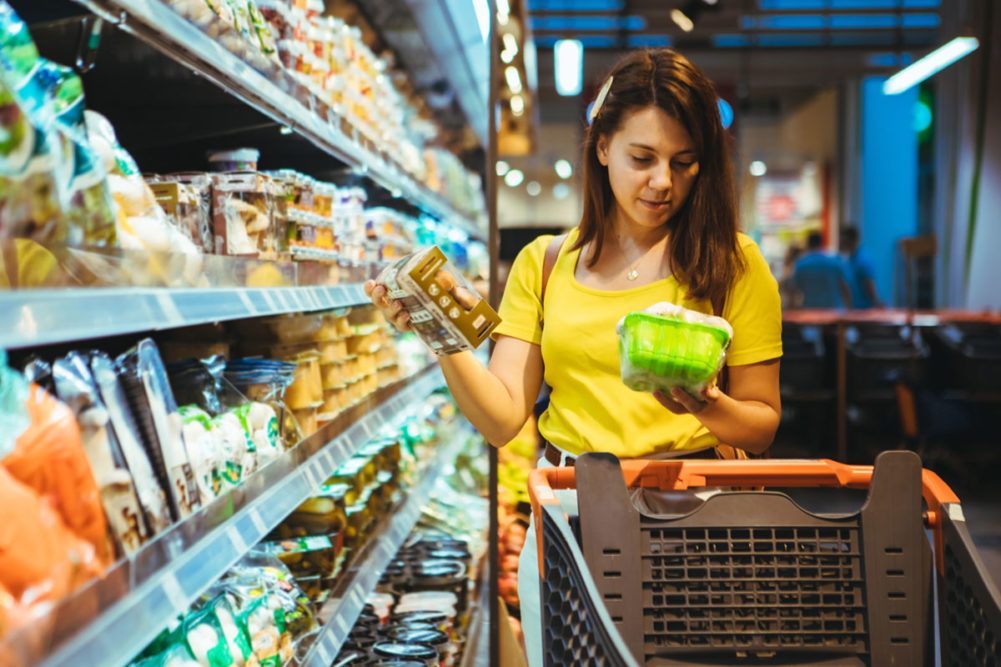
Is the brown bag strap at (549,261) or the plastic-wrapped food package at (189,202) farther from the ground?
the plastic-wrapped food package at (189,202)

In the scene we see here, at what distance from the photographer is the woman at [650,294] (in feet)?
4.85

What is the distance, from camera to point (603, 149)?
162 centimetres

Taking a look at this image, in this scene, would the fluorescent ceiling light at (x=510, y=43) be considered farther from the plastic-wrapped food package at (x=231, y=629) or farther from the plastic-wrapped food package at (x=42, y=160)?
the plastic-wrapped food package at (x=42, y=160)

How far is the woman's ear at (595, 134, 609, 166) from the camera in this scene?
5.25 ft

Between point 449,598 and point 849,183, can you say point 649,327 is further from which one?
point 849,183

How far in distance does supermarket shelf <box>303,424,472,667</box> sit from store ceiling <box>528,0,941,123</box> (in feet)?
25.2

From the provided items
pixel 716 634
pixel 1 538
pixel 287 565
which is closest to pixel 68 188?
pixel 1 538

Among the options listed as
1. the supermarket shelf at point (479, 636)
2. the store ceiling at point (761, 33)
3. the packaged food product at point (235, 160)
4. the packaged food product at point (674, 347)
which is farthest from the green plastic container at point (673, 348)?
the store ceiling at point (761, 33)

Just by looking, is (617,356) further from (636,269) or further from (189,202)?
(189,202)

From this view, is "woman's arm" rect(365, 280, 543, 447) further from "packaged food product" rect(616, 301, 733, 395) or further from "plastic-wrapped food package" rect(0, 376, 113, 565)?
"plastic-wrapped food package" rect(0, 376, 113, 565)

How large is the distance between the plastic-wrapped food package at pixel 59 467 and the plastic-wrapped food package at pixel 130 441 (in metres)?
0.14

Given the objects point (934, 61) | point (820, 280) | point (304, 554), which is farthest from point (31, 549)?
point (934, 61)

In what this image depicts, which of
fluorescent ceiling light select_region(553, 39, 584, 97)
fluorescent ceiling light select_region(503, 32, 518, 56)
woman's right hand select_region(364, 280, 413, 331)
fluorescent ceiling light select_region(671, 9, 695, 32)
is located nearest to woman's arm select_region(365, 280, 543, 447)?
woman's right hand select_region(364, 280, 413, 331)

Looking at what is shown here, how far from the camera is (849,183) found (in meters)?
12.2
